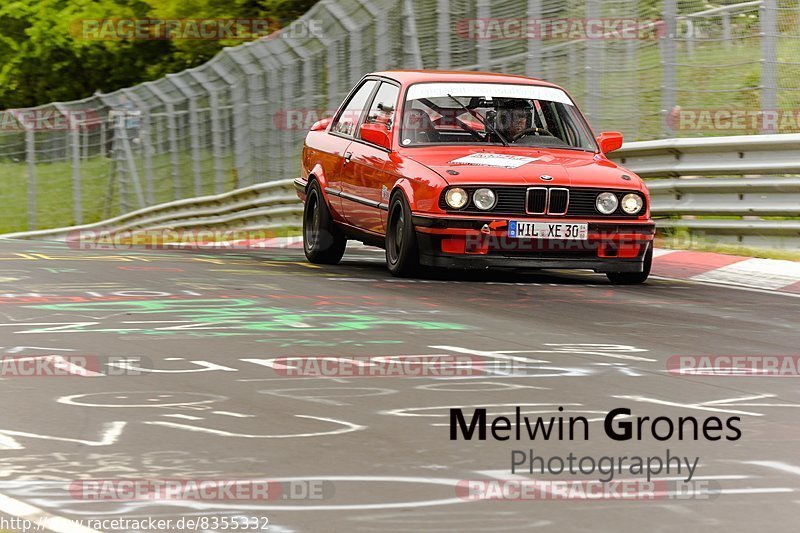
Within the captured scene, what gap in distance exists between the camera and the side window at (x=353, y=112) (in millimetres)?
13727

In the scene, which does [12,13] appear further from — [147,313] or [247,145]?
[147,313]

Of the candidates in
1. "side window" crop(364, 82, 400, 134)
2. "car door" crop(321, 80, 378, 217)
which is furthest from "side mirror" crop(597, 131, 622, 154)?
"car door" crop(321, 80, 378, 217)

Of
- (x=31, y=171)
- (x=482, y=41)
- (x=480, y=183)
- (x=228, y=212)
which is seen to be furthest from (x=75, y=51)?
(x=480, y=183)

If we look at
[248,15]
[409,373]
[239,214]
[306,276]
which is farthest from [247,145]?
[409,373]

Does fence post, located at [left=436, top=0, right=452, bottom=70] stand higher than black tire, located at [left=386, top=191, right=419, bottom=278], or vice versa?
fence post, located at [left=436, top=0, right=452, bottom=70]

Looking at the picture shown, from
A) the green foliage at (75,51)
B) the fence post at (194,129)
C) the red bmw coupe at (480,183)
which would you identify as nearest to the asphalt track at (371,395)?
the red bmw coupe at (480,183)

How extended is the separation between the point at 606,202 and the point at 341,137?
294 cm

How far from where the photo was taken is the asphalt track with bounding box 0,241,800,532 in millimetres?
4859

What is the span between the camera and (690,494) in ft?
16.5

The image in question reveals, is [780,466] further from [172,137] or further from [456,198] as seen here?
[172,137]

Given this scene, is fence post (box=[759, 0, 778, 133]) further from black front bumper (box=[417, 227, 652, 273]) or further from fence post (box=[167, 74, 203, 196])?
fence post (box=[167, 74, 203, 196])

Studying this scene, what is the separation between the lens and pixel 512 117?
1280cm

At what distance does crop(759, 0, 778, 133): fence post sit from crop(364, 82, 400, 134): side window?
12.0ft

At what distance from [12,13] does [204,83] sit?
26930 mm
